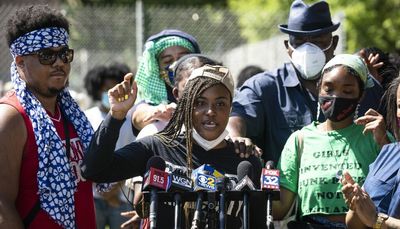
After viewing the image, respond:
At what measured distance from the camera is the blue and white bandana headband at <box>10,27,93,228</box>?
207 inches

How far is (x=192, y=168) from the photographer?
5.29 metres

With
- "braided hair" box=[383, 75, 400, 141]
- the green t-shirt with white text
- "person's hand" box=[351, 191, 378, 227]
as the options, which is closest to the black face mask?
the green t-shirt with white text

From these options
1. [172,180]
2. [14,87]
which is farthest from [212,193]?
[14,87]

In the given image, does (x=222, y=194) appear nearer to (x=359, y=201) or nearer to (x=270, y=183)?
(x=270, y=183)

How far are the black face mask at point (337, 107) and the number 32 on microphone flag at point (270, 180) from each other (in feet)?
3.59

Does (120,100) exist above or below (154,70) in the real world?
below

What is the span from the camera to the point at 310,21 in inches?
273

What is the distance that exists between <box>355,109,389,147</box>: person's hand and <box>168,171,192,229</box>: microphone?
131 cm

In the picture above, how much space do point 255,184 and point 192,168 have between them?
1.24 ft

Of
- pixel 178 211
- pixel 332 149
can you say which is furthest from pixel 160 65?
pixel 178 211

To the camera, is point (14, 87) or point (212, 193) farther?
point (14, 87)

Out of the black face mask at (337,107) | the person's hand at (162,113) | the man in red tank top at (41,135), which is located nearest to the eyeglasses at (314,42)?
the black face mask at (337,107)

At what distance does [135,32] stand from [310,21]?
6.55 m

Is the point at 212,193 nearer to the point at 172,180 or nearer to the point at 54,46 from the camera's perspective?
the point at 172,180
